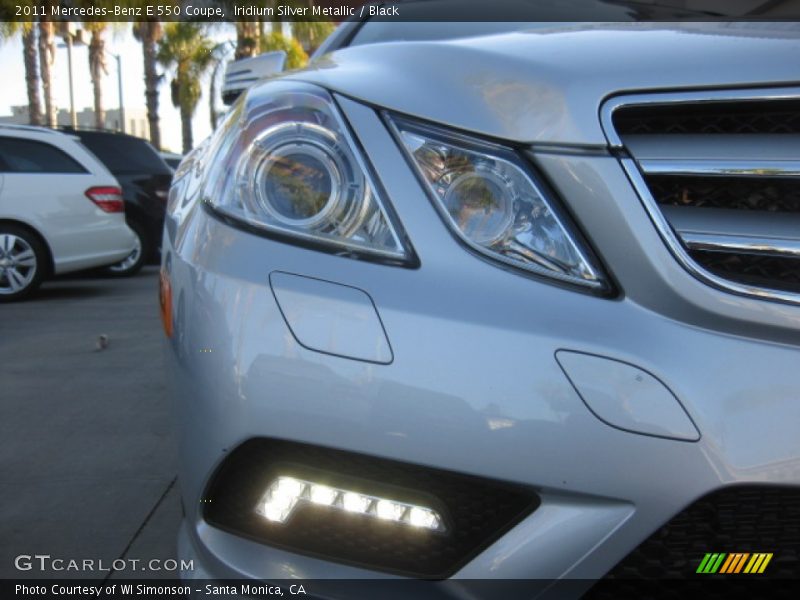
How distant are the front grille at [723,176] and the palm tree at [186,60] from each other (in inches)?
1174

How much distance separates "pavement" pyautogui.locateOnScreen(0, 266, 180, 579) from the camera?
2.66 meters

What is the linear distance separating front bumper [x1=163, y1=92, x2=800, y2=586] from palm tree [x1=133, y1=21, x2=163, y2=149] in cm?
2543

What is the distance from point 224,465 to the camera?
1349 mm

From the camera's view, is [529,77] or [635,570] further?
[529,77]

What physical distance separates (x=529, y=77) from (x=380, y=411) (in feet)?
1.96

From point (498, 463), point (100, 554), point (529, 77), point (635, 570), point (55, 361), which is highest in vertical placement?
point (529, 77)

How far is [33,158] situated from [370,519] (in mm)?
7986

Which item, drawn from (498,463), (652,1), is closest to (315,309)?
(498,463)

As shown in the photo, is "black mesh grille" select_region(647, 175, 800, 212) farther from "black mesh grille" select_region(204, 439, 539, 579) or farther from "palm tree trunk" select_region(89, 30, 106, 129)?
"palm tree trunk" select_region(89, 30, 106, 129)

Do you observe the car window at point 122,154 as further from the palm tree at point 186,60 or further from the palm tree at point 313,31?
the palm tree at point 186,60

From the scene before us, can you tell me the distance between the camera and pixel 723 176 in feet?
4.39

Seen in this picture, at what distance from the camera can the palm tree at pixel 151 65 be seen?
2536cm

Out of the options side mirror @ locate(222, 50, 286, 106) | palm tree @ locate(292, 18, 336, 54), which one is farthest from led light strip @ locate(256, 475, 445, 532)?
palm tree @ locate(292, 18, 336, 54)

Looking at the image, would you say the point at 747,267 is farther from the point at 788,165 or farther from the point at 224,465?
the point at 224,465
